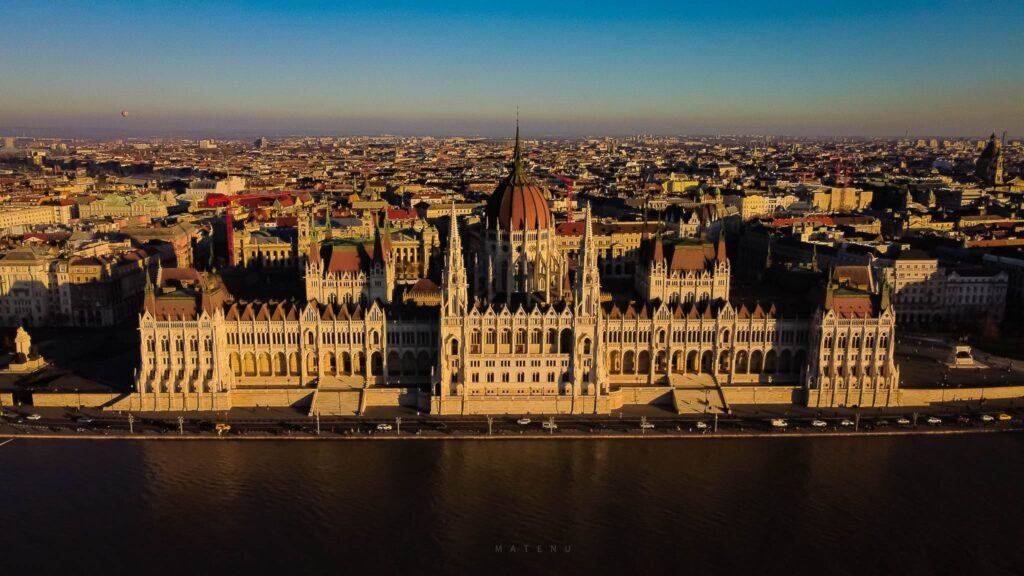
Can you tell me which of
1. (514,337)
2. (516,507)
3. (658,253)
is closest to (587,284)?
(514,337)

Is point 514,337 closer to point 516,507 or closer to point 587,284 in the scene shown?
point 587,284

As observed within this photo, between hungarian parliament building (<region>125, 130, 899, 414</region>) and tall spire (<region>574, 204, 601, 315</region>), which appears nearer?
tall spire (<region>574, 204, 601, 315</region>)

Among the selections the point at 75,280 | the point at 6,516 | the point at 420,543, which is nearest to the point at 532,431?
the point at 420,543

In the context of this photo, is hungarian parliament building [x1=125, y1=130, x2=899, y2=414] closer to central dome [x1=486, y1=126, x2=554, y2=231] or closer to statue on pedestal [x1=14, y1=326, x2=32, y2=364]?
central dome [x1=486, y1=126, x2=554, y2=231]

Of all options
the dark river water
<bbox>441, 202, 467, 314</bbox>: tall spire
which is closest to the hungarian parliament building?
<bbox>441, 202, 467, 314</bbox>: tall spire

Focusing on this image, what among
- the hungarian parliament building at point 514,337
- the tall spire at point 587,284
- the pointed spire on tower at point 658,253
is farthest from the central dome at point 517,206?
the pointed spire on tower at point 658,253

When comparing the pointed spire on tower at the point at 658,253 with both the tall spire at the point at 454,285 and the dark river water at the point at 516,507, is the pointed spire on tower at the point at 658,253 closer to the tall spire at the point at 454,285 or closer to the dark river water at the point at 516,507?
the dark river water at the point at 516,507
